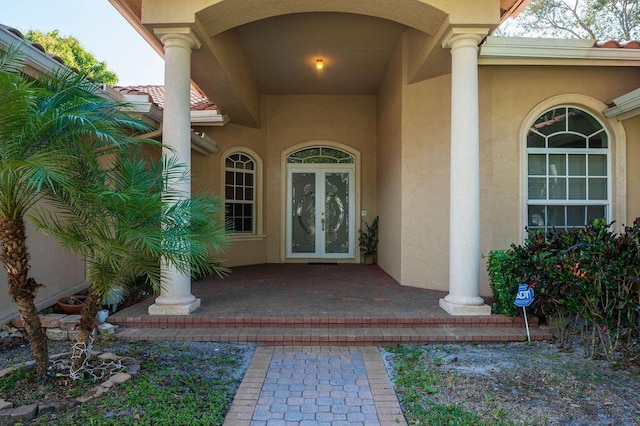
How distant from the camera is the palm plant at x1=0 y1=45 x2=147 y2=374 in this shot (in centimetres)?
239

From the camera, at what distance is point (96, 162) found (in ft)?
9.31

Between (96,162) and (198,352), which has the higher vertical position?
(96,162)

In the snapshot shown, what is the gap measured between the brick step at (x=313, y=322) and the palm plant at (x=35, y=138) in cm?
151

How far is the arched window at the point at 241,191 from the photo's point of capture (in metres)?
8.61

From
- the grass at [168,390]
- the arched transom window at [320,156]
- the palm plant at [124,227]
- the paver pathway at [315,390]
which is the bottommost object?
the paver pathway at [315,390]

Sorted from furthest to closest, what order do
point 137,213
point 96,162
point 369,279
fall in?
point 369,279 < point 96,162 < point 137,213

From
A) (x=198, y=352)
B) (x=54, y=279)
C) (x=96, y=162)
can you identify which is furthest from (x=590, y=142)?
(x=54, y=279)

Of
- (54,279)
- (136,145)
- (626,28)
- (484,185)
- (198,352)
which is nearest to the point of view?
(136,145)

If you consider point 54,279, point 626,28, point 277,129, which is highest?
point 626,28

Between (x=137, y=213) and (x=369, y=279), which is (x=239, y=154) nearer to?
(x=369, y=279)

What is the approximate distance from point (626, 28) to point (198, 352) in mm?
17587

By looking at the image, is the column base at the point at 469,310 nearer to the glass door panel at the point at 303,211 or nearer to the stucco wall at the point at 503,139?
the stucco wall at the point at 503,139

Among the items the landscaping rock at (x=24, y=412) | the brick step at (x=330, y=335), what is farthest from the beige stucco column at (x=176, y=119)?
the landscaping rock at (x=24, y=412)

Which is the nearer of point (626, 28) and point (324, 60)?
point (324, 60)
